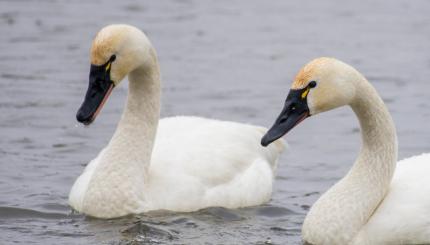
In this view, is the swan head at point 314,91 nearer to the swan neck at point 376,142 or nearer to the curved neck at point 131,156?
the swan neck at point 376,142

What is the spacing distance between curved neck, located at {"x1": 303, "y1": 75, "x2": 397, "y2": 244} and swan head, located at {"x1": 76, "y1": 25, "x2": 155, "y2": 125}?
6.74ft

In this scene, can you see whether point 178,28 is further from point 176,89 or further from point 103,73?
point 103,73

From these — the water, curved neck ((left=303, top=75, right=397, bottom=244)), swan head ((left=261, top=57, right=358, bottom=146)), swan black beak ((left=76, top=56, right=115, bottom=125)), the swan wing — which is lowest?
the water

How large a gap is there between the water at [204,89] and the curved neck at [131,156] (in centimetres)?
19

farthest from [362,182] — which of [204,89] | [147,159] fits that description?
[204,89]

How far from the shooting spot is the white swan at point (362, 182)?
9688 millimetres

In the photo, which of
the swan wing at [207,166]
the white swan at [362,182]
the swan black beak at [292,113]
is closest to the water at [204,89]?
the swan wing at [207,166]

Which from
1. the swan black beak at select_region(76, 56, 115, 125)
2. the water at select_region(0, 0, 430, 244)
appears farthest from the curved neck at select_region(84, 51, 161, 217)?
the swan black beak at select_region(76, 56, 115, 125)

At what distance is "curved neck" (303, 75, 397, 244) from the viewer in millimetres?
9891

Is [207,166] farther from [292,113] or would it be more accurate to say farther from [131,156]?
[292,113]

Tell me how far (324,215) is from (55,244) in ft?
7.19

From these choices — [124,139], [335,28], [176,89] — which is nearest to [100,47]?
[124,139]

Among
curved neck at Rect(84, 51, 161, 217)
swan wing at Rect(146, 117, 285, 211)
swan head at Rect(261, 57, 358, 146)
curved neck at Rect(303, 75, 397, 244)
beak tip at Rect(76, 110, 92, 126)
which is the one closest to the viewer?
swan head at Rect(261, 57, 358, 146)

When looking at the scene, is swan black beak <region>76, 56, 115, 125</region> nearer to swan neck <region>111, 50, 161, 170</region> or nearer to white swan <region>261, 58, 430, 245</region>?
swan neck <region>111, 50, 161, 170</region>
